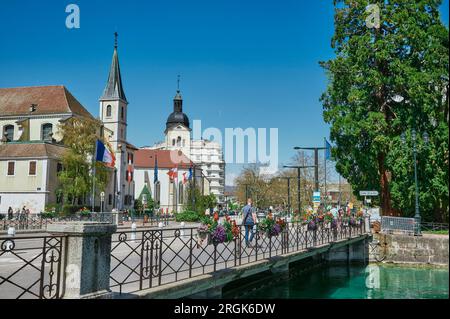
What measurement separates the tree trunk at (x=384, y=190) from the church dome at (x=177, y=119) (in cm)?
9230

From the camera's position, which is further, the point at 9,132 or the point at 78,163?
the point at 9,132

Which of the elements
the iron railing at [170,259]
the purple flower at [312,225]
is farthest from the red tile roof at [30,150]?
the purple flower at [312,225]

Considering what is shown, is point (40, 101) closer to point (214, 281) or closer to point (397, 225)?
point (397, 225)

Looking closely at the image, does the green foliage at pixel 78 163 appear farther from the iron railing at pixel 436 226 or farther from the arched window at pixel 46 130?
the iron railing at pixel 436 226

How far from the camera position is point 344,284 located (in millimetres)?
20609

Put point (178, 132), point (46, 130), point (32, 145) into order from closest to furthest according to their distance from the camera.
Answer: point (32, 145), point (46, 130), point (178, 132)

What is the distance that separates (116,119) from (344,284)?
5467 cm


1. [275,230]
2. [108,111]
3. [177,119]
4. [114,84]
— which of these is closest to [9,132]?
[108,111]

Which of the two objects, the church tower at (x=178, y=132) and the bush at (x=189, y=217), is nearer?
the bush at (x=189, y=217)

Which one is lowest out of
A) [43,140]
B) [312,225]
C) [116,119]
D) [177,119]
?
[312,225]

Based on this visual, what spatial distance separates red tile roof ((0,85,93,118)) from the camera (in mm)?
59438

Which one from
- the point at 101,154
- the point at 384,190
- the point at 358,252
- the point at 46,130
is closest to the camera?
the point at 384,190

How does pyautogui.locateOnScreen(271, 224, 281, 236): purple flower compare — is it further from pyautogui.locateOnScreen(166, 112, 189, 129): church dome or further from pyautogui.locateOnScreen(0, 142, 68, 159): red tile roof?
pyautogui.locateOnScreen(166, 112, 189, 129): church dome

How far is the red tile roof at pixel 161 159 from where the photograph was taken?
99.9m
